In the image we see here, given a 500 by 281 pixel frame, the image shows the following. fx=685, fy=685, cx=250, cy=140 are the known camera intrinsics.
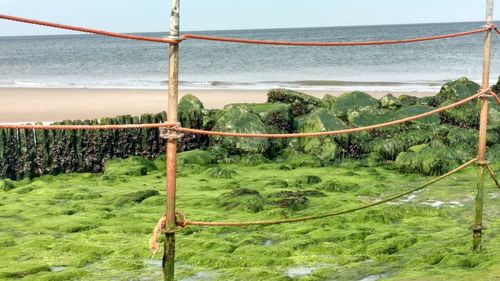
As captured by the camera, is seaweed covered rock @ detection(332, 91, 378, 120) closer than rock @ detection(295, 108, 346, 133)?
No

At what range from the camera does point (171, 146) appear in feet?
13.9

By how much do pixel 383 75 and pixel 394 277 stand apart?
120 feet

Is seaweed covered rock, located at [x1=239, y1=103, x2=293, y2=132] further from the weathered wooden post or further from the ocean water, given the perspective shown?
the ocean water

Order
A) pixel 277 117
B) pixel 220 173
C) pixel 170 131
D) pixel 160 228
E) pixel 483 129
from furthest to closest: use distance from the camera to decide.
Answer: pixel 277 117 < pixel 220 173 < pixel 483 129 < pixel 160 228 < pixel 170 131

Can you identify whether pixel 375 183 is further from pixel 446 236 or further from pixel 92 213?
pixel 92 213

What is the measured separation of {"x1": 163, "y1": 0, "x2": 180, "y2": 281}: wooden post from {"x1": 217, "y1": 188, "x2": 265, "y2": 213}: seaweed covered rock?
14.7 feet

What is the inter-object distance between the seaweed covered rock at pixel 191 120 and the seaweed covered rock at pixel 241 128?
12.5 inches

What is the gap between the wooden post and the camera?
4082mm

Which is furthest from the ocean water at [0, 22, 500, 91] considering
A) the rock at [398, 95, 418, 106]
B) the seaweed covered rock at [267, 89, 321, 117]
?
the seaweed covered rock at [267, 89, 321, 117]

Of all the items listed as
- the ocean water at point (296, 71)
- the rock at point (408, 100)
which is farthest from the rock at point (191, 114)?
the ocean water at point (296, 71)

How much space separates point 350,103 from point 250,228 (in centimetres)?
785

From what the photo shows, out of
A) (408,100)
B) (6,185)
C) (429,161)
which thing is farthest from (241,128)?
(408,100)

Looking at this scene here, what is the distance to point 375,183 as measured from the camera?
10.6m

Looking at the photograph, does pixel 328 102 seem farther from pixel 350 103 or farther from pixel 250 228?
pixel 250 228
